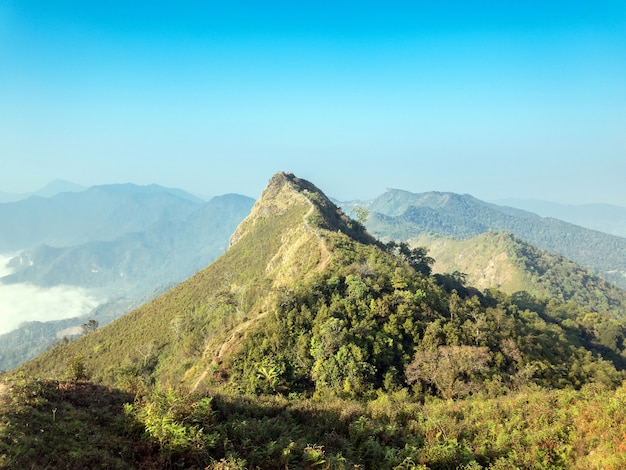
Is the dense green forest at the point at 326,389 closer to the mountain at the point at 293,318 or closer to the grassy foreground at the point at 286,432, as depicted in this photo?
the grassy foreground at the point at 286,432

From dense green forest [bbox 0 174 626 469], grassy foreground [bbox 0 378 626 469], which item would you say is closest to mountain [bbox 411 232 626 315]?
dense green forest [bbox 0 174 626 469]

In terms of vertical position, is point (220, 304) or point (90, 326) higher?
point (220, 304)

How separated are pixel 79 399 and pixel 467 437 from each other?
18.5 m

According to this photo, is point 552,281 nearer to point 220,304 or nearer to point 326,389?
point 220,304

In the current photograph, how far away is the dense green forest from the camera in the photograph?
12734mm

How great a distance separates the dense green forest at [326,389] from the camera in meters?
12.7

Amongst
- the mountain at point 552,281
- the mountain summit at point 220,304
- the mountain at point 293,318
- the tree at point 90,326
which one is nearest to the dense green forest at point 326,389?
the mountain at point 293,318

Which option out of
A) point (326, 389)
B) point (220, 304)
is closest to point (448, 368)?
point (326, 389)

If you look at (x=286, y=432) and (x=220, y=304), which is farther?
(x=220, y=304)

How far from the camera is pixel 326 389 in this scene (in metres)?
29.6

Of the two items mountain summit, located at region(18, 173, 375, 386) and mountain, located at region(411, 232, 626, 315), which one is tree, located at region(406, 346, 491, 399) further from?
mountain, located at region(411, 232, 626, 315)

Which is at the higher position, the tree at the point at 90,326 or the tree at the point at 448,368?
the tree at the point at 448,368

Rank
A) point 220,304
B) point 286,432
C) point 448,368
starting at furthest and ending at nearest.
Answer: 1. point 220,304
2. point 448,368
3. point 286,432

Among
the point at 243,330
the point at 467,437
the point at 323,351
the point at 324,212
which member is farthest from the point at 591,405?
the point at 324,212
